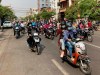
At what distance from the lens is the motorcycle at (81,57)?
9.16 metres

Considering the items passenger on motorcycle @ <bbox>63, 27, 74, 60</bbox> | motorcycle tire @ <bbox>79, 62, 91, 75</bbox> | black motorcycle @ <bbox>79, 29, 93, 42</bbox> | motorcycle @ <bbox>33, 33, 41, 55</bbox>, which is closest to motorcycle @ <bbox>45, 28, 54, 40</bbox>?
black motorcycle @ <bbox>79, 29, 93, 42</bbox>

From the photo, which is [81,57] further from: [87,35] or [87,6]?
[87,6]

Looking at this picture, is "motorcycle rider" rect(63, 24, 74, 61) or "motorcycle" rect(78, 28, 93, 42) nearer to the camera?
"motorcycle rider" rect(63, 24, 74, 61)

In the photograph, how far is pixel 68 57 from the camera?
1104cm

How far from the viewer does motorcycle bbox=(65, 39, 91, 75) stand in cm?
916

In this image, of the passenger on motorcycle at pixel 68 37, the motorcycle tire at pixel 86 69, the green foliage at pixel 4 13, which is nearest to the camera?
the motorcycle tire at pixel 86 69

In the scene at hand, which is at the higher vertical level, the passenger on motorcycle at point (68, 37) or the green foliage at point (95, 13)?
the green foliage at point (95, 13)

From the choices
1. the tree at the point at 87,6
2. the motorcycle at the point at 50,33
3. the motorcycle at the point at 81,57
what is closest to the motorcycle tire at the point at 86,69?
the motorcycle at the point at 81,57

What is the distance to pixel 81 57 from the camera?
9.38m

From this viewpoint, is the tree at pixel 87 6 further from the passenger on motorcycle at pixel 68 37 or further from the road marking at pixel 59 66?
the passenger on motorcycle at pixel 68 37

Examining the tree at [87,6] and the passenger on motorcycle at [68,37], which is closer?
the passenger on motorcycle at [68,37]

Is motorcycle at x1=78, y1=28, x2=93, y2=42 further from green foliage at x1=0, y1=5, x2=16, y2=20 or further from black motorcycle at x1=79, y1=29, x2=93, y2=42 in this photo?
green foliage at x1=0, y1=5, x2=16, y2=20

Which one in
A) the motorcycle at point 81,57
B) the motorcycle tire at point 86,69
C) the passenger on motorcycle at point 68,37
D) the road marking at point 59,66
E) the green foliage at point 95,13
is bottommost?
the road marking at point 59,66

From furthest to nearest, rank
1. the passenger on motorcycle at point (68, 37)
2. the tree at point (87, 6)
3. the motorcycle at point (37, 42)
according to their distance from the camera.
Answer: the tree at point (87, 6)
the motorcycle at point (37, 42)
the passenger on motorcycle at point (68, 37)
